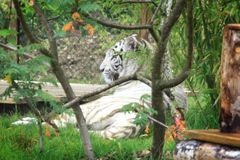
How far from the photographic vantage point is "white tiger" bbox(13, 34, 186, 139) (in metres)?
6.91

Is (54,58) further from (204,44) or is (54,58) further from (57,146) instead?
(204,44)

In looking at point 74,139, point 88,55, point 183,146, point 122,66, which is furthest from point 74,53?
point 183,146

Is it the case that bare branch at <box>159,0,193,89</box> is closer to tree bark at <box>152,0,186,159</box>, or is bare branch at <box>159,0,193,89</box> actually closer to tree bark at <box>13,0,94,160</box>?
tree bark at <box>152,0,186,159</box>

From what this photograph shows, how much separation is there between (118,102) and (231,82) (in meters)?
3.94

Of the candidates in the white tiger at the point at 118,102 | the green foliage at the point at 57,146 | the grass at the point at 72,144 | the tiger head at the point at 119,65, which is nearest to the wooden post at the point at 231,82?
the grass at the point at 72,144

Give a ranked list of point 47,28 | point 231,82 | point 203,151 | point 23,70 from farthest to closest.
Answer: point 47,28
point 23,70
point 231,82
point 203,151

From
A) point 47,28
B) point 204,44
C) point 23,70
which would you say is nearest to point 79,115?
point 47,28

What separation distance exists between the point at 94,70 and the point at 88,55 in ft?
1.50

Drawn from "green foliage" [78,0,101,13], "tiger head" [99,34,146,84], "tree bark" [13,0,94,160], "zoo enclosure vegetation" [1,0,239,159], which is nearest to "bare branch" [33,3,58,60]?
"tree bark" [13,0,94,160]

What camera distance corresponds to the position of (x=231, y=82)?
139 inches

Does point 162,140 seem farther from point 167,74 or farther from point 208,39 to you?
point 167,74

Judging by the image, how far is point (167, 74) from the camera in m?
6.89

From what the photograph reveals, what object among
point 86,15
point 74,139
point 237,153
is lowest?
point 74,139

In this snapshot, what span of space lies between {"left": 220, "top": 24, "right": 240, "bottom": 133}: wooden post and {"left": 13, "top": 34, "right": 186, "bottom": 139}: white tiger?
10.5 ft
